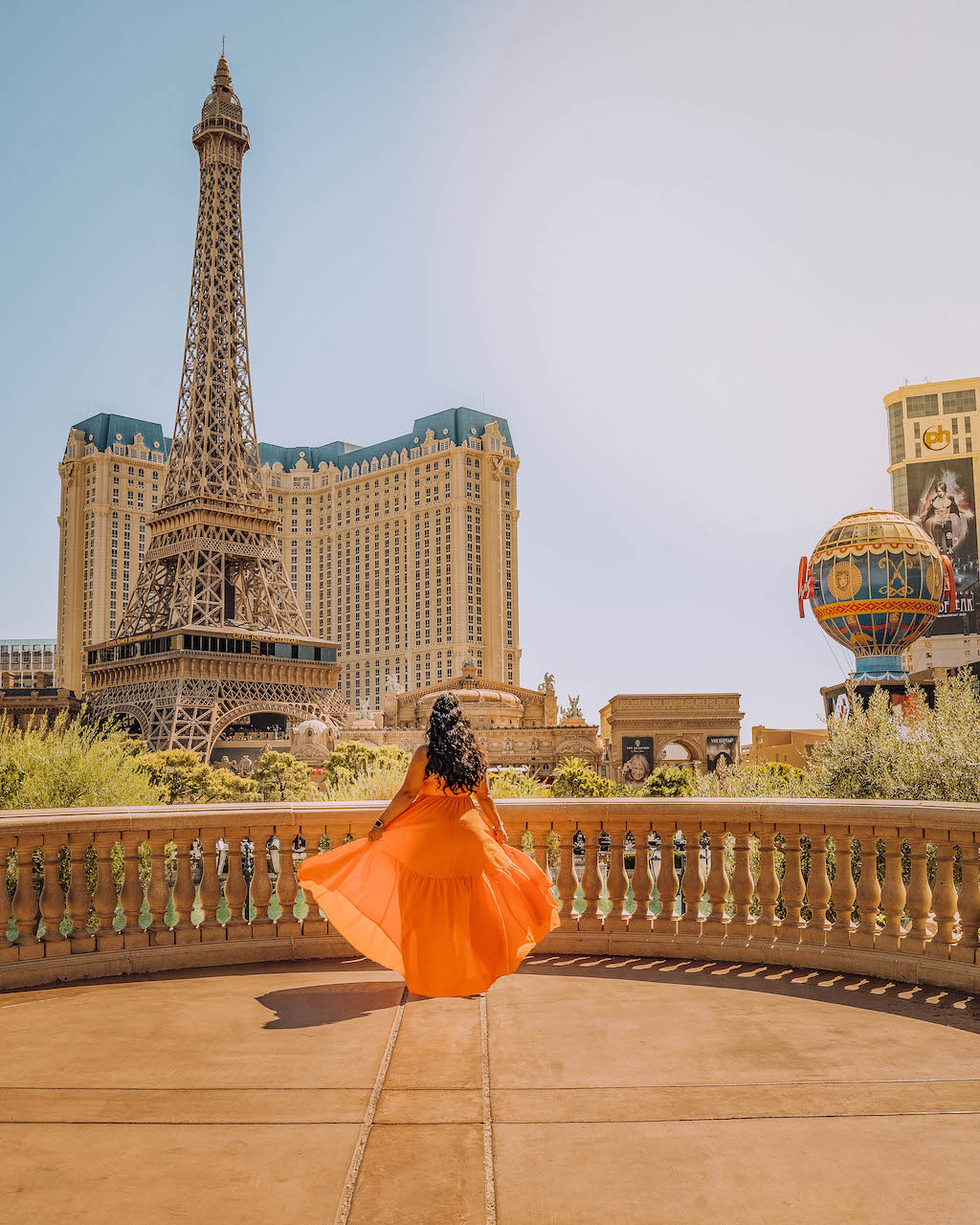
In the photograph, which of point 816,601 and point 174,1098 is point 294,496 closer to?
point 816,601

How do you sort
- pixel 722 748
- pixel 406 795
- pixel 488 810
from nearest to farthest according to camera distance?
pixel 406 795 < pixel 488 810 < pixel 722 748

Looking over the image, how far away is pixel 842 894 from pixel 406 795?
324cm

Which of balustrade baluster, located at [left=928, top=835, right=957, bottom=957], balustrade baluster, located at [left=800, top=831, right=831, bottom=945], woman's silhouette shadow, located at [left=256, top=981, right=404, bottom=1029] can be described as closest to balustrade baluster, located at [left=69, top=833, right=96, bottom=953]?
woman's silhouette shadow, located at [left=256, top=981, right=404, bottom=1029]

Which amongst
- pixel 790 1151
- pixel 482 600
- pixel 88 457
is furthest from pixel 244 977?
pixel 88 457

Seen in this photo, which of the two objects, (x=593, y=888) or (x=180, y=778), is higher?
(x=593, y=888)

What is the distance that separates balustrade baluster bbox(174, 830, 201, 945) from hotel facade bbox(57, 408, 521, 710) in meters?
135

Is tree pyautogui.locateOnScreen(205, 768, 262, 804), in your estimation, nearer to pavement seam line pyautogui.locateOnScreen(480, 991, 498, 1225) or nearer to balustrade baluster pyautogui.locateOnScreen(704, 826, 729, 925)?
balustrade baluster pyautogui.locateOnScreen(704, 826, 729, 925)

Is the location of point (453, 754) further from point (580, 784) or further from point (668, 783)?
point (580, 784)

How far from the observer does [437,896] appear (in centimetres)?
640

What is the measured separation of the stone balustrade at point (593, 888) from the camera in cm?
716

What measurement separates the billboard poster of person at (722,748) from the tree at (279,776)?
112ft

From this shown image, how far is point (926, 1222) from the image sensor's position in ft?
12.2

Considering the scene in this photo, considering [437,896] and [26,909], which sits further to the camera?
[26,909]

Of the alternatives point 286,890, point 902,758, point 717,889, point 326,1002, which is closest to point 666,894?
point 717,889
